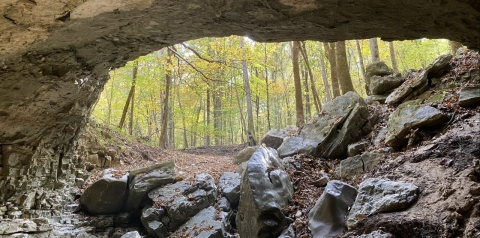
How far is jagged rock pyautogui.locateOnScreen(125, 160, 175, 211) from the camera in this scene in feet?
26.2

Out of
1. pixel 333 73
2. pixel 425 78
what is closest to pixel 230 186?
pixel 425 78

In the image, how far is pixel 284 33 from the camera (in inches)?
129

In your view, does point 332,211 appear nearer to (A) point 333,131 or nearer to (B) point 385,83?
(A) point 333,131

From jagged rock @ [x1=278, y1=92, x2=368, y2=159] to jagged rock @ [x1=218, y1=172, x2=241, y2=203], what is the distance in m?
1.51

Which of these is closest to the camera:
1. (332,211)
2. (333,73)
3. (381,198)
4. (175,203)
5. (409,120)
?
(381,198)

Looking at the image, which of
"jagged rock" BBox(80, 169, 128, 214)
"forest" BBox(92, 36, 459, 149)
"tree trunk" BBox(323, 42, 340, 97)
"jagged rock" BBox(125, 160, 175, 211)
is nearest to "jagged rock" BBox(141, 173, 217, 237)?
"jagged rock" BBox(125, 160, 175, 211)

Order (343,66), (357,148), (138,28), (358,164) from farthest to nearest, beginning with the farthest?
1. (343,66)
2. (357,148)
3. (358,164)
4. (138,28)

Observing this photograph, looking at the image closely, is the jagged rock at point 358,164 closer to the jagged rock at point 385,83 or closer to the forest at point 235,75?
the jagged rock at point 385,83

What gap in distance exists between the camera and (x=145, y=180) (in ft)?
27.1

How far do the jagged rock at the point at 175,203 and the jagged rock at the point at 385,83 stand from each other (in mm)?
5462

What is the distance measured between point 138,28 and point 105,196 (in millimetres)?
6037

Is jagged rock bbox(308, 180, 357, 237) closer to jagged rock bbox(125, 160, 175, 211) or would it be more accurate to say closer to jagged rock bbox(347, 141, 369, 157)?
jagged rock bbox(347, 141, 369, 157)

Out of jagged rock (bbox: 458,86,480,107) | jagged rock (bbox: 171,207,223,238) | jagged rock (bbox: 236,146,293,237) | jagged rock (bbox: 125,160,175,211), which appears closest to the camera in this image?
jagged rock (bbox: 458,86,480,107)

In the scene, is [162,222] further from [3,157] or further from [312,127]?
[312,127]
